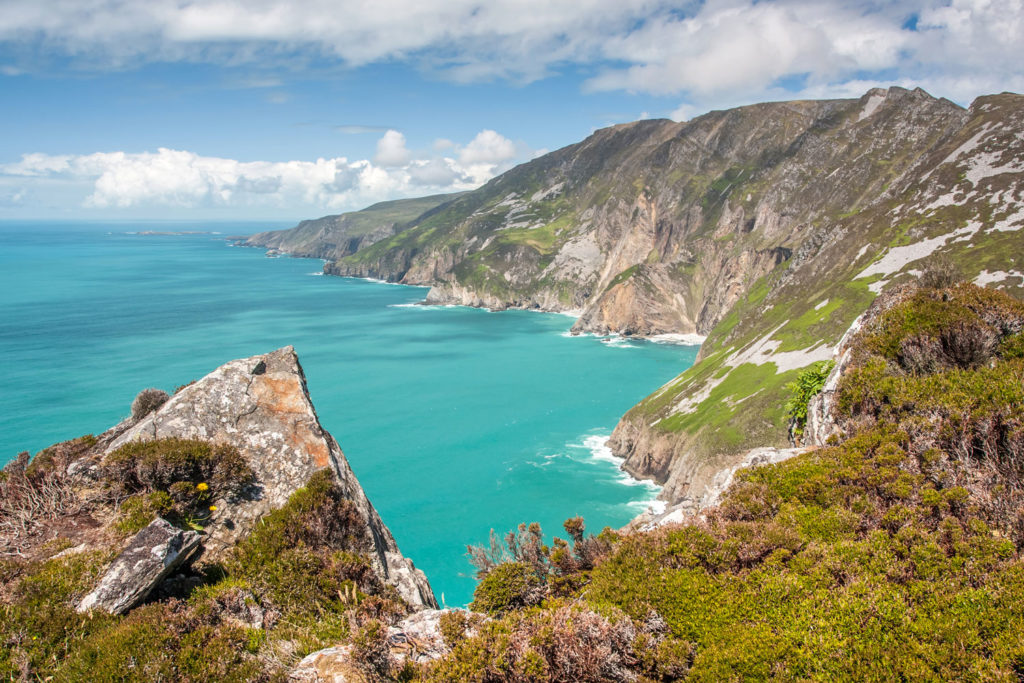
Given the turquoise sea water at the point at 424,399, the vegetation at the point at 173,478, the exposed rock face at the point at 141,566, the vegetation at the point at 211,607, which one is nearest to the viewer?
the vegetation at the point at 211,607

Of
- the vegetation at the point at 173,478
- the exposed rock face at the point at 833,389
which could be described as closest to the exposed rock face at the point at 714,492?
the exposed rock face at the point at 833,389

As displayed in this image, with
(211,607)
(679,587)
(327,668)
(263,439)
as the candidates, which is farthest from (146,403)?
(679,587)

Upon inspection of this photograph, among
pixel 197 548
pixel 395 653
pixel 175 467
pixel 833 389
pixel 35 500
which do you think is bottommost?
pixel 395 653

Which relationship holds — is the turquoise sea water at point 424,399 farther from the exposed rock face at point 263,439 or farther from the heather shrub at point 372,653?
the heather shrub at point 372,653

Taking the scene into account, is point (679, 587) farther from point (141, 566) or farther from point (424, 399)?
point (424, 399)

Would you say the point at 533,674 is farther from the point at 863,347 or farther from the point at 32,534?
the point at 863,347

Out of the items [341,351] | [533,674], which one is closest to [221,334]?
[341,351]

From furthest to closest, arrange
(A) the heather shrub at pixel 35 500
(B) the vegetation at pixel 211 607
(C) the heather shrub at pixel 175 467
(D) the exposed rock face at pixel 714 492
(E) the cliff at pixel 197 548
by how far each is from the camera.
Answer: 1. (D) the exposed rock face at pixel 714 492
2. (C) the heather shrub at pixel 175 467
3. (A) the heather shrub at pixel 35 500
4. (E) the cliff at pixel 197 548
5. (B) the vegetation at pixel 211 607
